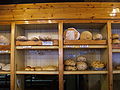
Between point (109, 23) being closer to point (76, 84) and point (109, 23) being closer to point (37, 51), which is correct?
point (76, 84)

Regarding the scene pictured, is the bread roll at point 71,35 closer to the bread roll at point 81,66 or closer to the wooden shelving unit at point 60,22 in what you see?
the wooden shelving unit at point 60,22

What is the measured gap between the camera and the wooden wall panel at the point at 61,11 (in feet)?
6.04

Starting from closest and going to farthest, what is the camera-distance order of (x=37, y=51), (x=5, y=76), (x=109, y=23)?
(x=109, y=23) → (x=5, y=76) → (x=37, y=51)

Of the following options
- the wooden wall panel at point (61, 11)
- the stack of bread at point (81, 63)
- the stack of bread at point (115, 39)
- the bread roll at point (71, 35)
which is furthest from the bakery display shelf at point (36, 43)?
the stack of bread at point (115, 39)

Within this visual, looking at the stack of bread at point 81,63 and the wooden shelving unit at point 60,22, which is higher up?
the wooden shelving unit at point 60,22

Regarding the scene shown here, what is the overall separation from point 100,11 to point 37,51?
4.06 feet

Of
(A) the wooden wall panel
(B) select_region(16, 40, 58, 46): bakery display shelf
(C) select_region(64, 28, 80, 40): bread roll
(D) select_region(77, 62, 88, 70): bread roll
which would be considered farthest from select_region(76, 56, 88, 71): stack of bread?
(A) the wooden wall panel

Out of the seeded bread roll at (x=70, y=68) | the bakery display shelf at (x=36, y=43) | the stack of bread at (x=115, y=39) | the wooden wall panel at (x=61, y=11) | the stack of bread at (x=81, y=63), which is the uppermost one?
the wooden wall panel at (x=61, y=11)

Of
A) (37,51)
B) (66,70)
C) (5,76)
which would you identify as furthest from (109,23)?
(5,76)

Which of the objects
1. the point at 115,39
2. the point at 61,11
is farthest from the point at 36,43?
the point at 115,39

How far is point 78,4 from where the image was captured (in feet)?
6.10

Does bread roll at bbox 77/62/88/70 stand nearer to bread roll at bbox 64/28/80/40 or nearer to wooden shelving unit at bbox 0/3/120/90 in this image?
wooden shelving unit at bbox 0/3/120/90

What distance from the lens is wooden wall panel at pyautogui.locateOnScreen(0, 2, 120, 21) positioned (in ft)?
6.04

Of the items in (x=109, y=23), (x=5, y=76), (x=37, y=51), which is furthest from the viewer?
(x=37, y=51)
